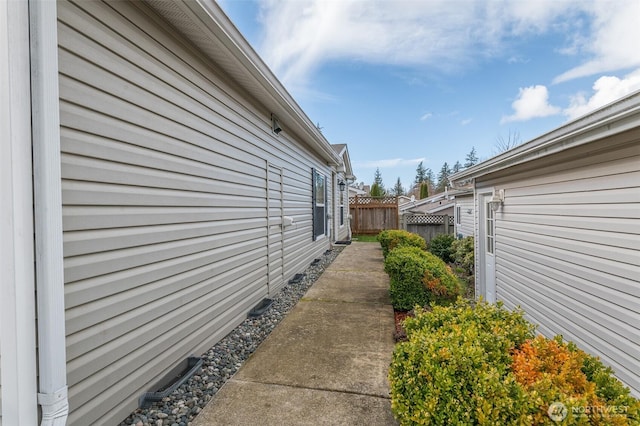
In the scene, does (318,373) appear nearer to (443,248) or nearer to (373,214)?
(443,248)

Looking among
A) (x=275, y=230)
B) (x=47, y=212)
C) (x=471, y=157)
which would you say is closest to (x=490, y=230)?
(x=275, y=230)

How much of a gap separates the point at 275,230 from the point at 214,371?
2778mm

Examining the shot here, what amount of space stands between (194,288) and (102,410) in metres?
1.17

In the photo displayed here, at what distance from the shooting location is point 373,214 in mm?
16000

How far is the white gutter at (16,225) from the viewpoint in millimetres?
1382

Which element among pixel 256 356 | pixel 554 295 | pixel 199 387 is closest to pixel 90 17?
pixel 199 387

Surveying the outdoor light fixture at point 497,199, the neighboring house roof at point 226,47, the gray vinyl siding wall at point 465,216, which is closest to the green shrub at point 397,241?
the outdoor light fixture at point 497,199

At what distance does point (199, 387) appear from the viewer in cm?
258

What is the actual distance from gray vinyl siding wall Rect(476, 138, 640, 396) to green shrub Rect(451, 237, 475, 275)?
12.9 ft

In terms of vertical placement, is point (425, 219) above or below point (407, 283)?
above

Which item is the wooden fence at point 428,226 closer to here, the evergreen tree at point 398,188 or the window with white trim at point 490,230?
the window with white trim at point 490,230

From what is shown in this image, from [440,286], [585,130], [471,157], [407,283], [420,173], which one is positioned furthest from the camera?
[420,173]

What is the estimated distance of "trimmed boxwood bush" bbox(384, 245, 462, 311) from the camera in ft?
13.8

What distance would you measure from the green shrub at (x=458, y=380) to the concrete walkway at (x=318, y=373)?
27.0 inches
